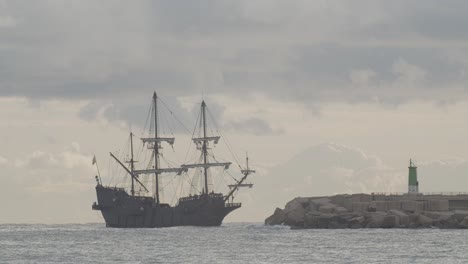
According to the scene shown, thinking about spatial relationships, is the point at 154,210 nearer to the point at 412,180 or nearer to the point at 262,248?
the point at 412,180

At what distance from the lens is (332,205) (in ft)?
470

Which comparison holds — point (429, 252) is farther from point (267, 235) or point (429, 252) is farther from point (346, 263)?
point (267, 235)

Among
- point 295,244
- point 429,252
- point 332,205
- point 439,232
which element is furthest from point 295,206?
point 429,252

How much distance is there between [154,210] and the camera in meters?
162

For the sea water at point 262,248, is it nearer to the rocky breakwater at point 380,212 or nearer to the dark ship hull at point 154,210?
the rocky breakwater at point 380,212

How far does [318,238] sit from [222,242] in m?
8.50

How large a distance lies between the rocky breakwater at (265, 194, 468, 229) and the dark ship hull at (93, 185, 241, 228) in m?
13.5

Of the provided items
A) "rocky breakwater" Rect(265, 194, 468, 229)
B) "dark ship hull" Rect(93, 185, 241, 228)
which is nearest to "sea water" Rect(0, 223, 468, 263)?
"rocky breakwater" Rect(265, 194, 468, 229)

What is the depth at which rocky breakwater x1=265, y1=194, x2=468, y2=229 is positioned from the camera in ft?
434

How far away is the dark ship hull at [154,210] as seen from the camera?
161 m

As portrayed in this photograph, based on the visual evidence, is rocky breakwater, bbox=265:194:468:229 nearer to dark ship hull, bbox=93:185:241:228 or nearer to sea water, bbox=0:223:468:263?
sea water, bbox=0:223:468:263

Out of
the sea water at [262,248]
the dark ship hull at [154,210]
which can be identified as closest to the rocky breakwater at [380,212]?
the sea water at [262,248]

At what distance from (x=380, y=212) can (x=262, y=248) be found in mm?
39303

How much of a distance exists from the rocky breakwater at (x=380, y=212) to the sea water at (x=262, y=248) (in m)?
4.69
